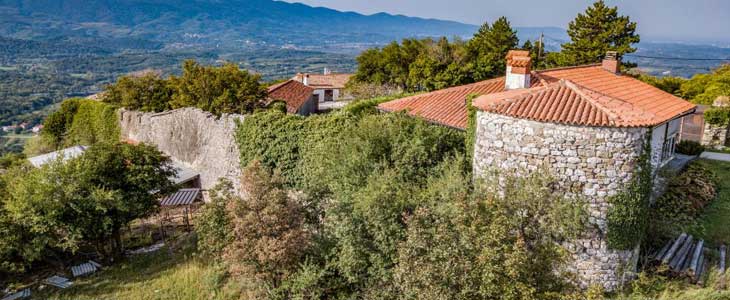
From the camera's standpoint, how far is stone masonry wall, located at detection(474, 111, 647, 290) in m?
9.81

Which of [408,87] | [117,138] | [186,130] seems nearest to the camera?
[186,130]

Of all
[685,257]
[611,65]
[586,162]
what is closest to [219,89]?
[611,65]

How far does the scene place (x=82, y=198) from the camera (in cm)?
1451

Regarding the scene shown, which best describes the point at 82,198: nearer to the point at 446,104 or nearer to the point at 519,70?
the point at 446,104

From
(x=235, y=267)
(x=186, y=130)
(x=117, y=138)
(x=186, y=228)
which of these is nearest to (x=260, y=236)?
(x=235, y=267)

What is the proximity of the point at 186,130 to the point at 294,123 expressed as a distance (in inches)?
346

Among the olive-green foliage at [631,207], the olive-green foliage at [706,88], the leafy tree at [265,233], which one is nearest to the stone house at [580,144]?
the olive-green foliage at [631,207]

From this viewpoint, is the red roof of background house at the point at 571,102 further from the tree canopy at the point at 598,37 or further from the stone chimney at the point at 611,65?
the tree canopy at the point at 598,37

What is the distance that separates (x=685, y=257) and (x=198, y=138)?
19240 mm

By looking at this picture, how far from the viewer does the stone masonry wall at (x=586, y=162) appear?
9812 mm

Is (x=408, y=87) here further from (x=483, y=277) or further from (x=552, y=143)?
(x=483, y=277)

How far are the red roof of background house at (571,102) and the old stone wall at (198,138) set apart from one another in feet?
22.6

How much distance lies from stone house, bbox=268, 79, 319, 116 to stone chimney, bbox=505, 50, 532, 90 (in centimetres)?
1871

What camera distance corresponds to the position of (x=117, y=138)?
29.8 meters
